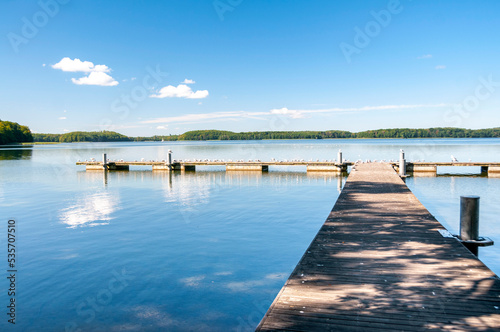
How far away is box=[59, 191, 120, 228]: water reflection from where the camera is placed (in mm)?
13405

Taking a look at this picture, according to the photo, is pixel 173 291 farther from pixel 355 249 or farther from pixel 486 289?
pixel 486 289

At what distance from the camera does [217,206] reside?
16016 mm

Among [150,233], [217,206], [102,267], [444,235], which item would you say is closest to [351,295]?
[444,235]

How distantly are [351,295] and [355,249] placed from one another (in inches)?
82.4

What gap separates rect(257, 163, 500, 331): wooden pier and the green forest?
121m

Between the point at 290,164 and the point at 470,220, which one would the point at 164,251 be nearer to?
the point at 470,220

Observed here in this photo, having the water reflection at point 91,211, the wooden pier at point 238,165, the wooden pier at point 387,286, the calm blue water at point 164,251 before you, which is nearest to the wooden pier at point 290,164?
the wooden pier at point 238,165

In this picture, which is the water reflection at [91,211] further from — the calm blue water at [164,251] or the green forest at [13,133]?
the green forest at [13,133]

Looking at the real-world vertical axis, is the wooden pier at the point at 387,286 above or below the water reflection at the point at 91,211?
above

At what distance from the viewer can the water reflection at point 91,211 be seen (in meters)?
13.4

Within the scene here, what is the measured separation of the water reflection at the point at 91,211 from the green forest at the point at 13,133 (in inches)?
4141

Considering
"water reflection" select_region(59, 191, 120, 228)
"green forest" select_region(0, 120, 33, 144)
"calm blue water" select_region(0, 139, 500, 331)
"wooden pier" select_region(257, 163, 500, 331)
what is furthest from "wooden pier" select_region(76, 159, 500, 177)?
"green forest" select_region(0, 120, 33, 144)

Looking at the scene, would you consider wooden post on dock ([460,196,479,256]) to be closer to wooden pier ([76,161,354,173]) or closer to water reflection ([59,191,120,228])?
water reflection ([59,191,120,228])

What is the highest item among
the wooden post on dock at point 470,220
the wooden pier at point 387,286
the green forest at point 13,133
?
the green forest at point 13,133
